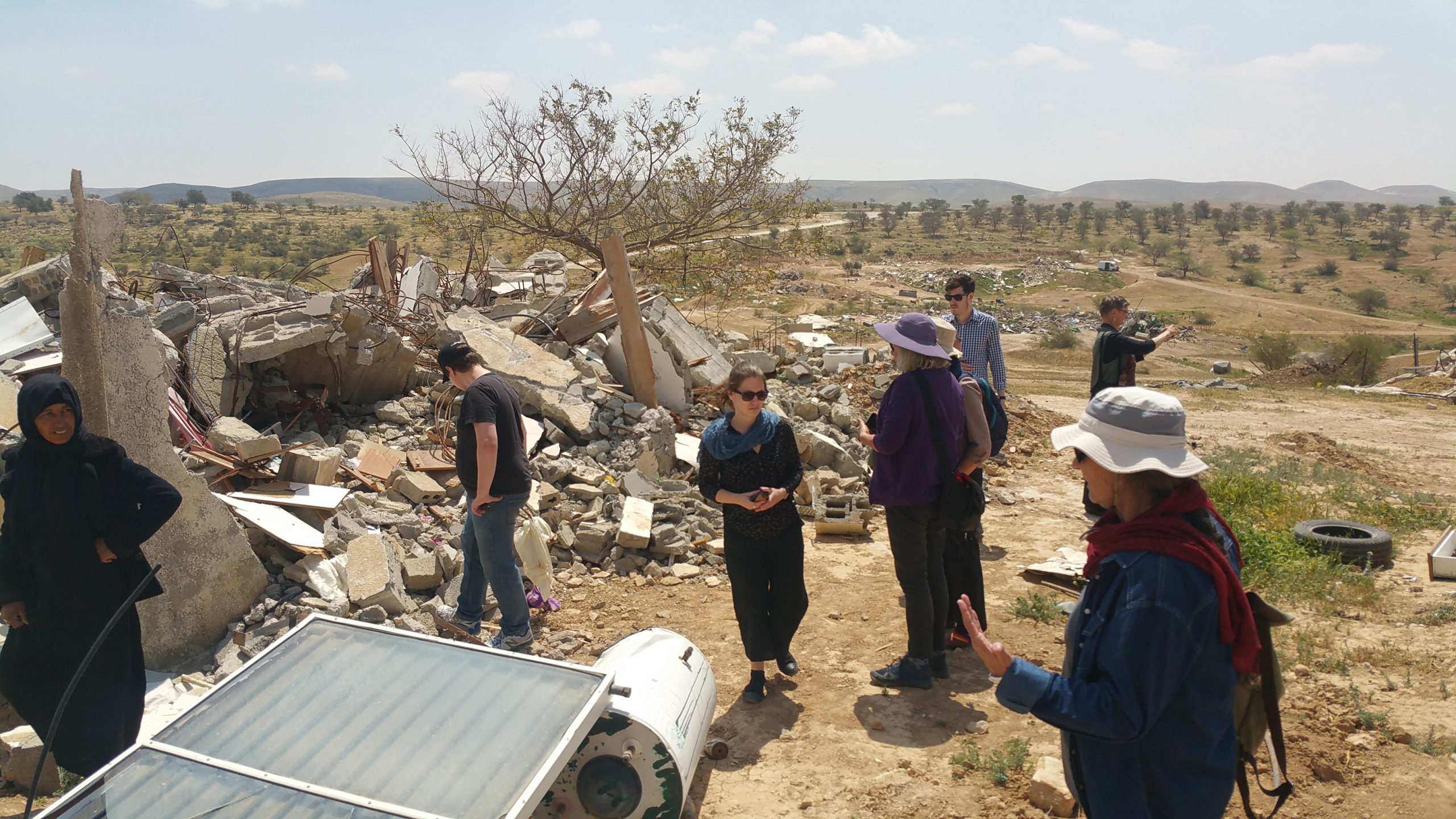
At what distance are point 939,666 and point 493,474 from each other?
262 centimetres

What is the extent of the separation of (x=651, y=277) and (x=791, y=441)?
11966 millimetres

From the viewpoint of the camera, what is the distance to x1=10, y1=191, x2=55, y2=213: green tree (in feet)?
180

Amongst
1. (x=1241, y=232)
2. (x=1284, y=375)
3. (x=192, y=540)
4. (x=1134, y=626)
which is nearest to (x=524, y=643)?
(x=192, y=540)

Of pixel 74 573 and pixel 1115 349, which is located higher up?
pixel 1115 349

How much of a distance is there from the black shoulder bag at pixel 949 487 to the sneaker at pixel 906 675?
76cm

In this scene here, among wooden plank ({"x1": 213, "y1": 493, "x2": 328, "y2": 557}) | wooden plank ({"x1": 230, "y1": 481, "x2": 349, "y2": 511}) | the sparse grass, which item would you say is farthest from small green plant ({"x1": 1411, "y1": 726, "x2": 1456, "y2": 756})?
wooden plank ({"x1": 230, "y1": 481, "x2": 349, "y2": 511})

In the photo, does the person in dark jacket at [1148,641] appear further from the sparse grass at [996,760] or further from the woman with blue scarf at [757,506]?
the woman with blue scarf at [757,506]

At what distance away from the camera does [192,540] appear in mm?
5094

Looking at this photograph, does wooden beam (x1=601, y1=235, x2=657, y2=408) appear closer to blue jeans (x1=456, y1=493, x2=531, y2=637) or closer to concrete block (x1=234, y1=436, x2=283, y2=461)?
concrete block (x1=234, y1=436, x2=283, y2=461)

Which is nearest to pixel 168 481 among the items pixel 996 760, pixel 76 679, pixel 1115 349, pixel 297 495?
pixel 297 495

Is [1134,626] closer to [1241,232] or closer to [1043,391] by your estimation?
[1043,391]

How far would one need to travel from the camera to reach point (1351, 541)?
6555 millimetres

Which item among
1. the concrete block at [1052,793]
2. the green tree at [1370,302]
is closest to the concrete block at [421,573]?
the concrete block at [1052,793]

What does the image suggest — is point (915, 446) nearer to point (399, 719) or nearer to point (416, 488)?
point (399, 719)
